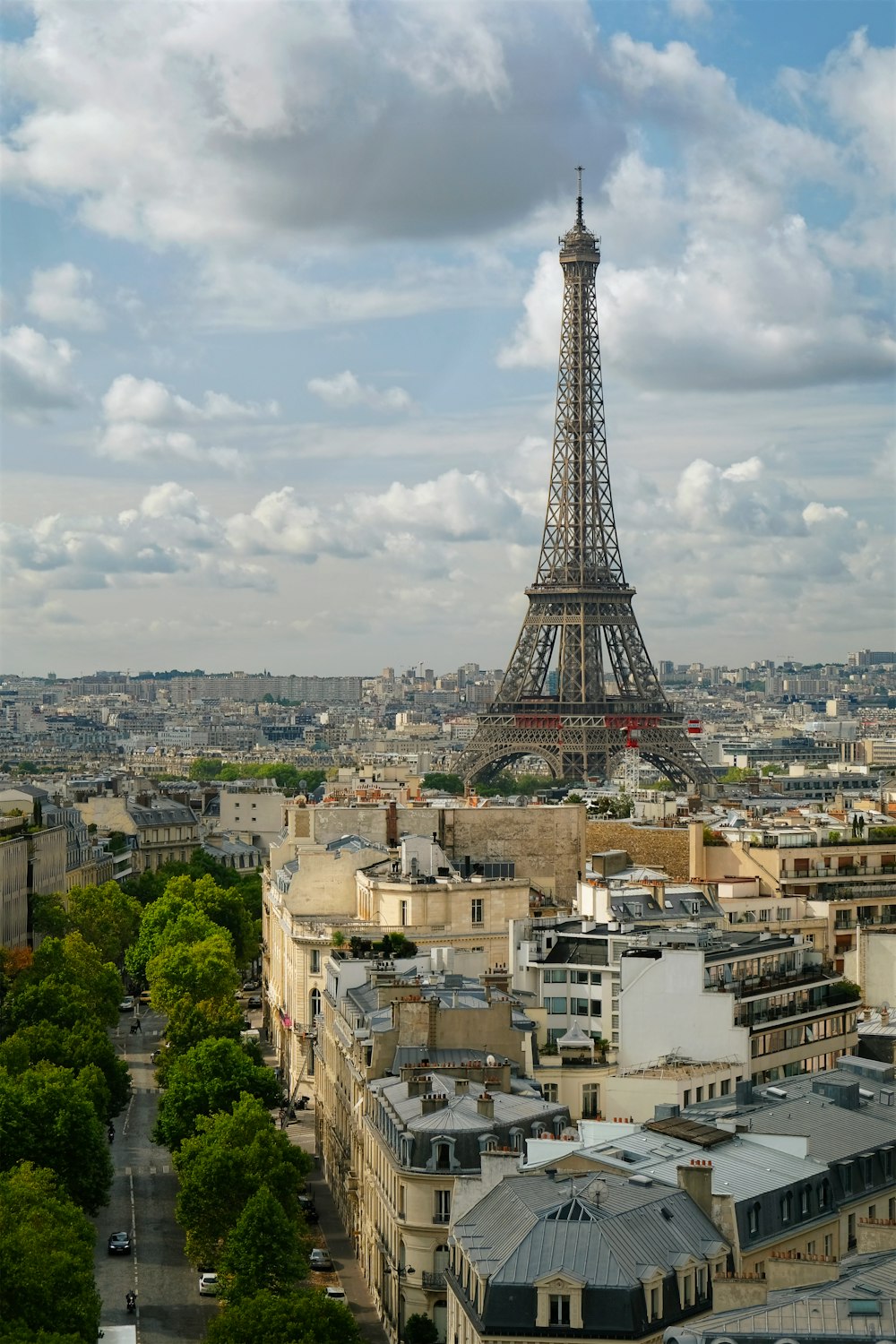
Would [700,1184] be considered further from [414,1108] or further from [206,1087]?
[206,1087]

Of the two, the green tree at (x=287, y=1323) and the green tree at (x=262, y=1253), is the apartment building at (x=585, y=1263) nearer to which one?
the green tree at (x=287, y=1323)

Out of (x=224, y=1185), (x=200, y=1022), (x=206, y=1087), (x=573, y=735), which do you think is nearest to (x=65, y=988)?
(x=200, y=1022)

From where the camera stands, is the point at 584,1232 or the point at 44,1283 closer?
the point at 584,1232

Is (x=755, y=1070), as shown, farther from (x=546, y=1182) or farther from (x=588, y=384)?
(x=588, y=384)

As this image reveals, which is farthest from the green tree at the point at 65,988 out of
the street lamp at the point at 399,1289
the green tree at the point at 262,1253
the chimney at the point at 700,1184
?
the chimney at the point at 700,1184

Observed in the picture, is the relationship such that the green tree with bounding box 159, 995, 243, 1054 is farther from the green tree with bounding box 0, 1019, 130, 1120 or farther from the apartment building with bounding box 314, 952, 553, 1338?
the apartment building with bounding box 314, 952, 553, 1338

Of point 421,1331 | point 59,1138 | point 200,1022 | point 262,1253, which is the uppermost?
point 200,1022
